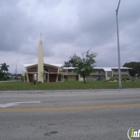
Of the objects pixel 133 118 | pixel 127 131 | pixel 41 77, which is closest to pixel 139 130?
pixel 127 131

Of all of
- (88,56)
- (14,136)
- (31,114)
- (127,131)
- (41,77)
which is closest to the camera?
(14,136)

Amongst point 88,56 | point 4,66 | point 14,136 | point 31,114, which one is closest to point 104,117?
point 31,114

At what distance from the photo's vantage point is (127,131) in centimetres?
499

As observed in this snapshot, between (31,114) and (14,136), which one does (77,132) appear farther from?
(31,114)

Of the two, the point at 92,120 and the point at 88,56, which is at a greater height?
the point at 88,56

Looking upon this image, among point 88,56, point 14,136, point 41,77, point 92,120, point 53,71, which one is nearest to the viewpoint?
point 14,136

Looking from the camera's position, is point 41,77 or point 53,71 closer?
point 41,77

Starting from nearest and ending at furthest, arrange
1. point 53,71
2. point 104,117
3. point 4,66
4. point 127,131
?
1. point 127,131
2. point 104,117
3. point 53,71
4. point 4,66

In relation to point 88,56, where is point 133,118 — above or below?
below

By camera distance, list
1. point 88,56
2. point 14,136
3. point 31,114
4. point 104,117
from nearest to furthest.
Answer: point 14,136 → point 104,117 → point 31,114 → point 88,56

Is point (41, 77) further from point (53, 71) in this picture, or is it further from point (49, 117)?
point (49, 117)

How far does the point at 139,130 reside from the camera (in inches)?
199

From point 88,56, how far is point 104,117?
37669 millimetres

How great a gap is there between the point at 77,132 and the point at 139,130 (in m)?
1.80
